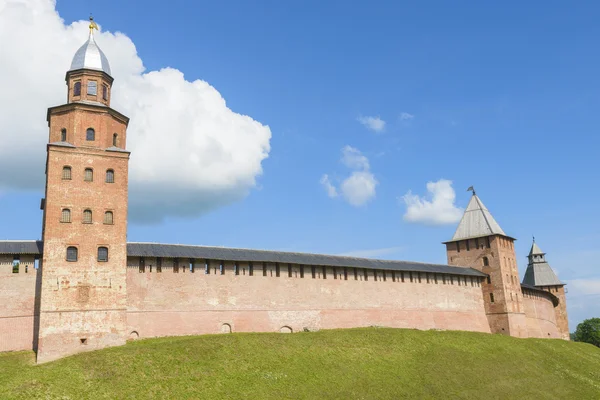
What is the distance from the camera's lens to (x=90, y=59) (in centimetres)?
3033

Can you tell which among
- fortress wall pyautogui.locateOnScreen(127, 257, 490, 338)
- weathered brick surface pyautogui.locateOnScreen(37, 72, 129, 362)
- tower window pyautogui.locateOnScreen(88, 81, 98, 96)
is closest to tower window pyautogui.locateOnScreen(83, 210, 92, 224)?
weathered brick surface pyautogui.locateOnScreen(37, 72, 129, 362)

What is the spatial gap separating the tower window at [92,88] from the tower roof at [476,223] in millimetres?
33840

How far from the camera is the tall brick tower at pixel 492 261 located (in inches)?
1791

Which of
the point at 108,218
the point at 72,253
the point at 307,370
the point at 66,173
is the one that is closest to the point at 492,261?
the point at 307,370

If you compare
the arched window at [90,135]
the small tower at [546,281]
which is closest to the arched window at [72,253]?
the arched window at [90,135]

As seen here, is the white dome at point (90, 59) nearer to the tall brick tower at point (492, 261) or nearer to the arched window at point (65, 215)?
the arched window at point (65, 215)

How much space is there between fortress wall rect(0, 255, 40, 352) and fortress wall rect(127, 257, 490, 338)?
15.4 feet

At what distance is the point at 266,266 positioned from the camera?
112 ft

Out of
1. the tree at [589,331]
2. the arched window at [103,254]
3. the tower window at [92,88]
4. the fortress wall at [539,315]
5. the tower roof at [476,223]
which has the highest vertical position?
the tower window at [92,88]

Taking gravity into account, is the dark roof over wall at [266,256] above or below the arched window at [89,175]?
below

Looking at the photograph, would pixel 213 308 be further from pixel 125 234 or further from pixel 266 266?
pixel 125 234

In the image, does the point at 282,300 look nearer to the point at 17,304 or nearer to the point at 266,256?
the point at 266,256

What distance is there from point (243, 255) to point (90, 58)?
14224 millimetres

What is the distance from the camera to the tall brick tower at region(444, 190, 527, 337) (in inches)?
1791
